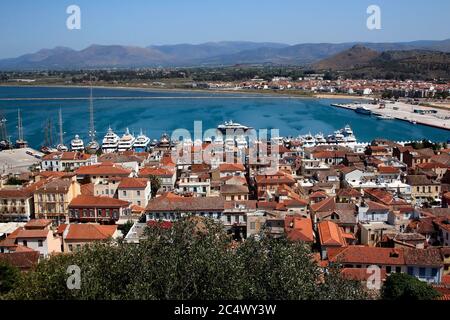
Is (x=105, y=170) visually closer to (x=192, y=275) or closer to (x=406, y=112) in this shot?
(x=192, y=275)

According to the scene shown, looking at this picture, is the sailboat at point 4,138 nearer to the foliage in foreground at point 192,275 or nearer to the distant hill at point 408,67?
the foliage in foreground at point 192,275

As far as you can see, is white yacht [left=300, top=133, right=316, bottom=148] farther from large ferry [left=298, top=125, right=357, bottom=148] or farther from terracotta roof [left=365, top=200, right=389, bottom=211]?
terracotta roof [left=365, top=200, right=389, bottom=211]

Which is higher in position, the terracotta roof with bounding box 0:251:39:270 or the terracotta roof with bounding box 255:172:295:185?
the terracotta roof with bounding box 255:172:295:185

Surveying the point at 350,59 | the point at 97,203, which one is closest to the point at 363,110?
the point at 97,203

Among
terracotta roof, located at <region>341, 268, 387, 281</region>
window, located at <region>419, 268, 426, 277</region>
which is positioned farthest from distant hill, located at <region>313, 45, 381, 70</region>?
terracotta roof, located at <region>341, 268, 387, 281</region>

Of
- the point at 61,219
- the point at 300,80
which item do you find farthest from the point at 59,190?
the point at 300,80

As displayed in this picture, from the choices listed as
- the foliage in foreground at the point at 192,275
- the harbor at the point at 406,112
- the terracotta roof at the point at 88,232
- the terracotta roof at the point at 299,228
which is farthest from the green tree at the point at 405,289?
the harbor at the point at 406,112

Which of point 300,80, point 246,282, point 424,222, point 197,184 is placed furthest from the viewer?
point 300,80
